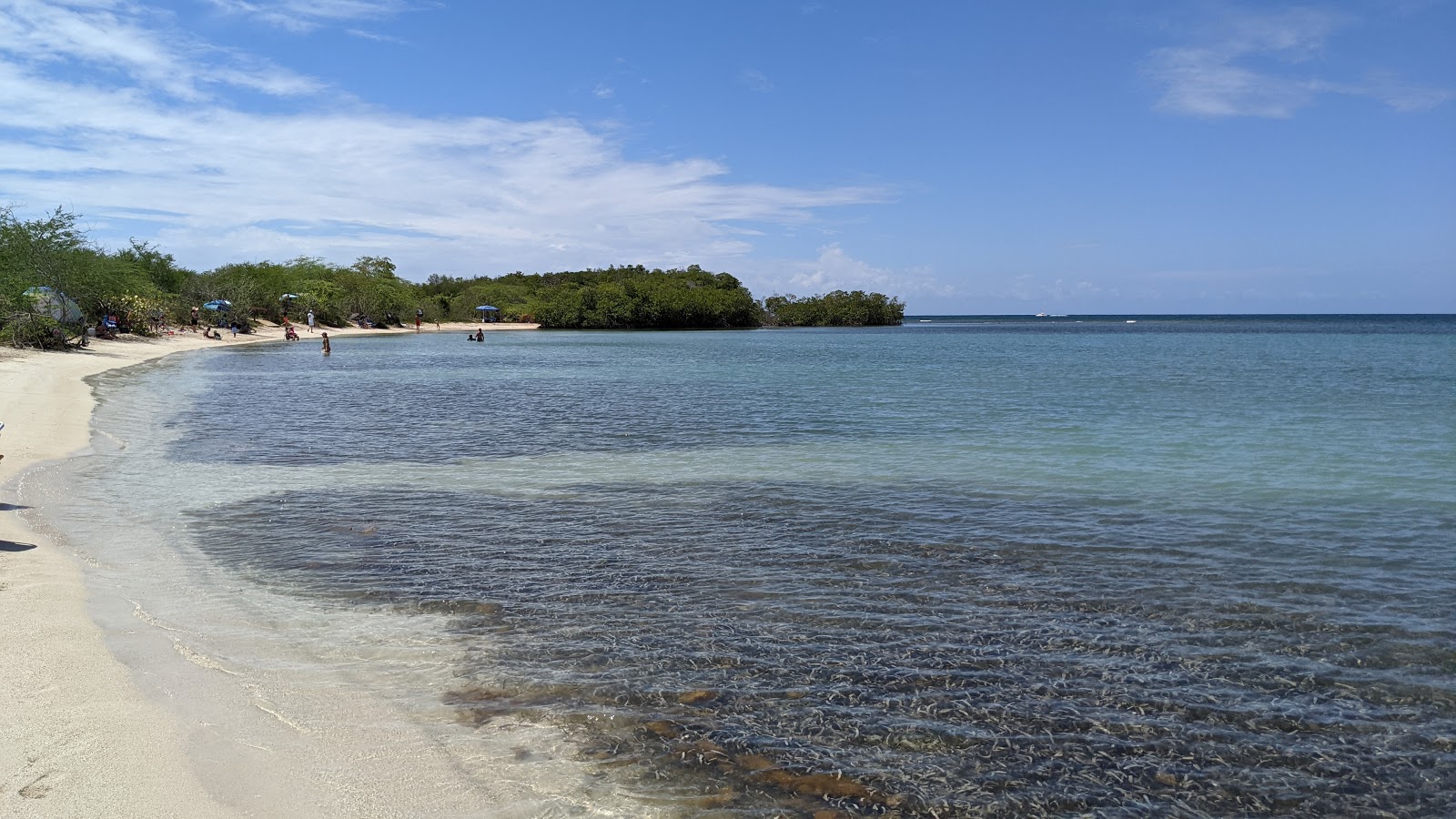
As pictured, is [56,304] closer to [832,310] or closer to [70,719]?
[70,719]

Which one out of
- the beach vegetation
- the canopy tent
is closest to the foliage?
the beach vegetation

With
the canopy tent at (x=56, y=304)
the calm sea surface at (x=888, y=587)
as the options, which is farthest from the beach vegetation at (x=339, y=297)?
the calm sea surface at (x=888, y=587)

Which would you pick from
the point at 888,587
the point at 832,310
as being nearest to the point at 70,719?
the point at 888,587

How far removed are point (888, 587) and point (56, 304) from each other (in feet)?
146

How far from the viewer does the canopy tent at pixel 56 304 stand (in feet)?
122

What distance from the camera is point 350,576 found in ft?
27.9

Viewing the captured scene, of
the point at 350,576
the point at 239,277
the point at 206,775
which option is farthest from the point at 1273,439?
the point at 239,277

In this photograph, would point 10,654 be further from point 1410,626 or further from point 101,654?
point 1410,626

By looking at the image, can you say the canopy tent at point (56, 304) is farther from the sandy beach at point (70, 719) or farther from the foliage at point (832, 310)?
the foliage at point (832, 310)

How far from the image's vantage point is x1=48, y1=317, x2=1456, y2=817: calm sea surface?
5008 millimetres

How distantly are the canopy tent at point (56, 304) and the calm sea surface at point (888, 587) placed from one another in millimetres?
22231

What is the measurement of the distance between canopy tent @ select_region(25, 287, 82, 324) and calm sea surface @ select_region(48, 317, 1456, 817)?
22231mm

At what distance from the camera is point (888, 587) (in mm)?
8141

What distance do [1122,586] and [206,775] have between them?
7.14m
